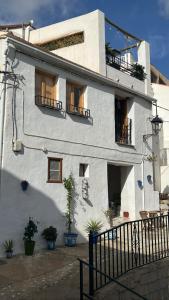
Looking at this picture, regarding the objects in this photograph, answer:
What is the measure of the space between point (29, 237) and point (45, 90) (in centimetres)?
481

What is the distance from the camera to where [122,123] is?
52.6ft

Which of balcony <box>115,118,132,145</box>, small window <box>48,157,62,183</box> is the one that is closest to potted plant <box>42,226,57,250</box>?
small window <box>48,157,62,183</box>

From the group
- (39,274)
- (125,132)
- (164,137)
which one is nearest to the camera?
(39,274)

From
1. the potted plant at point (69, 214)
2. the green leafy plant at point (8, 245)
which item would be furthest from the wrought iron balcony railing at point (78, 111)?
the green leafy plant at point (8, 245)

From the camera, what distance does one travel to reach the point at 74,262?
973 cm

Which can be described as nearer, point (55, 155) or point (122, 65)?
point (55, 155)

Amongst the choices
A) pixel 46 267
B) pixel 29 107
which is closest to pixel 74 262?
pixel 46 267

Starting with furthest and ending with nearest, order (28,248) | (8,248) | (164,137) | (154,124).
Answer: (164,137) → (154,124) → (28,248) → (8,248)

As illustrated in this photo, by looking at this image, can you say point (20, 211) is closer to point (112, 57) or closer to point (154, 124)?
point (112, 57)

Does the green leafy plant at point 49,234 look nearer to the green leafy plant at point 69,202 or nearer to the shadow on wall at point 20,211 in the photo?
the shadow on wall at point 20,211

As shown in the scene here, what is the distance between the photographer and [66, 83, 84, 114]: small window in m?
13.1

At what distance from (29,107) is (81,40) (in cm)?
551

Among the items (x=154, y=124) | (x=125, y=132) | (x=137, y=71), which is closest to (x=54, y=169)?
(x=125, y=132)

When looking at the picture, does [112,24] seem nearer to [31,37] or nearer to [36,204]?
[31,37]
